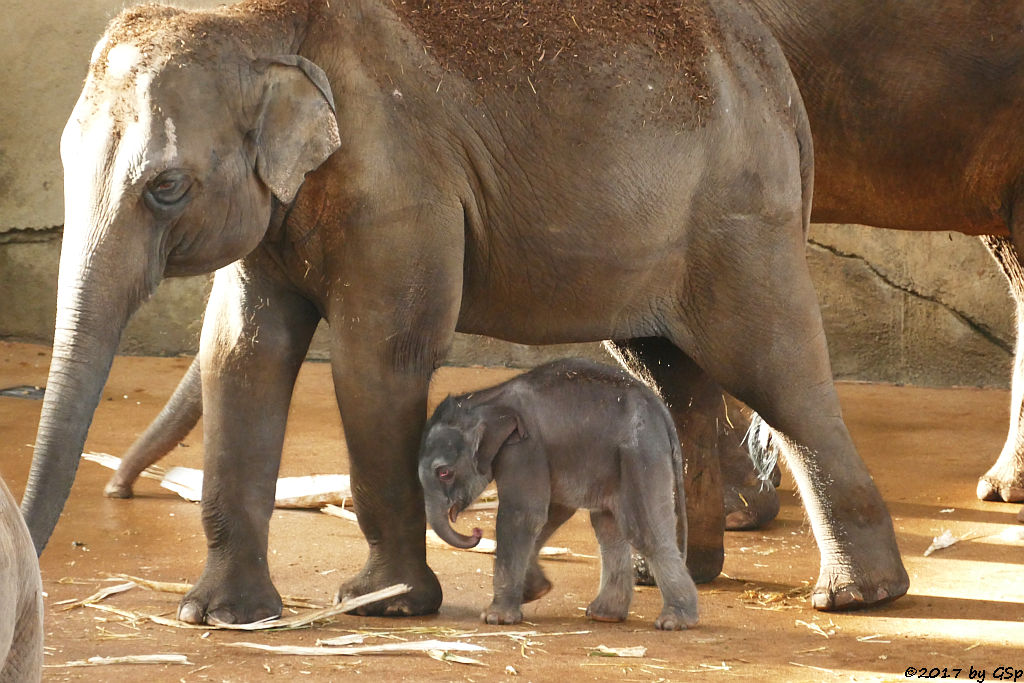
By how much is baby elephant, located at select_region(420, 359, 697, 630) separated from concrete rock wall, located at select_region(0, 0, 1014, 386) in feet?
15.5

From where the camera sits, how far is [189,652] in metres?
3.76

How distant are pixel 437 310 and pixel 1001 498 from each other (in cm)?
282

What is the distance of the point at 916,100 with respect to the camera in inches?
193

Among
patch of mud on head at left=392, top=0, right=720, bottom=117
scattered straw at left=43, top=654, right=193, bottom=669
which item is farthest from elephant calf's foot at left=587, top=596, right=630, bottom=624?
patch of mud on head at left=392, top=0, right=720, bottom=117

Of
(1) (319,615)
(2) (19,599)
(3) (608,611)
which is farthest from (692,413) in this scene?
(2) (19,599)

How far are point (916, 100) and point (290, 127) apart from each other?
6.94 ft

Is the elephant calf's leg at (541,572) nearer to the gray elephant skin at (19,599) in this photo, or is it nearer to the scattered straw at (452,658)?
the scattered straw at (452,658)

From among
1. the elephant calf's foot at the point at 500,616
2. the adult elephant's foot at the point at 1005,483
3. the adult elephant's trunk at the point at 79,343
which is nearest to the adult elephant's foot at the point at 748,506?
the adult elephant's foot at the point at 1005,483

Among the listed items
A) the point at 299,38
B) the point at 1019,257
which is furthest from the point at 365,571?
the point at 1019,257

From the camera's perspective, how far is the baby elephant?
13.0ft

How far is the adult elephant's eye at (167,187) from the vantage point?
12.1 ft

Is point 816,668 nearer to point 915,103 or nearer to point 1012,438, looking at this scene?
point 915,103

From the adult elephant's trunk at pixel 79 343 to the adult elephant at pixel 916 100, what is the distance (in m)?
2.14

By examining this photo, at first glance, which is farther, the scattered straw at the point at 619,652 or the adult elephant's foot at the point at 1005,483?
the adult elephant's foot at the point at 1005,483
